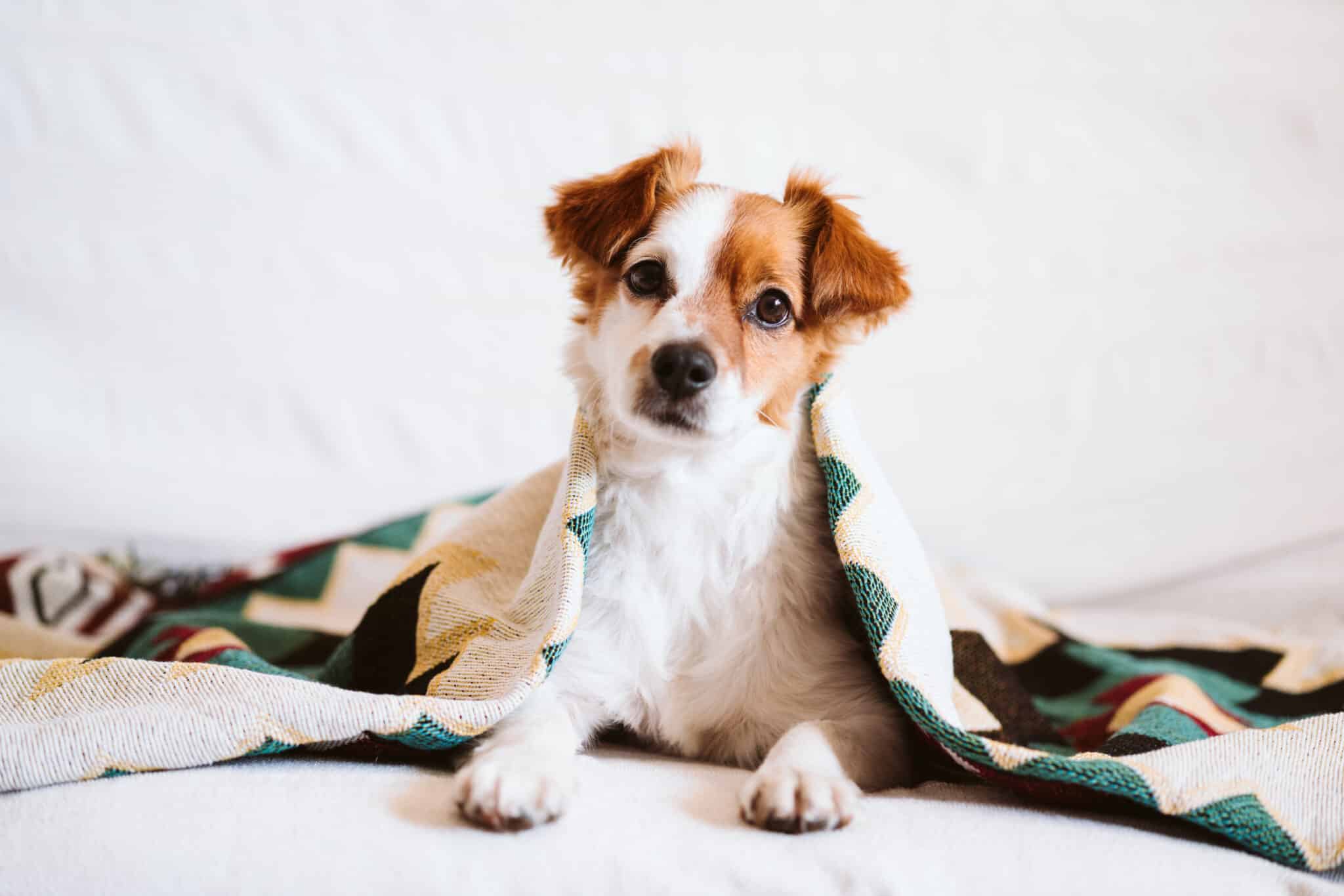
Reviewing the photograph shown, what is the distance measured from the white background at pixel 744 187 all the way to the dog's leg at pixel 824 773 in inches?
54.0

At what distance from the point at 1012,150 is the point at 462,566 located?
1859 mm

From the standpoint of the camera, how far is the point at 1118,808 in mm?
1181

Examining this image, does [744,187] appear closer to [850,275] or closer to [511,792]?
[850,275]

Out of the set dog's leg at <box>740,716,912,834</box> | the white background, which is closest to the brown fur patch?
dog's leg at <box>740,716,912,834</box>

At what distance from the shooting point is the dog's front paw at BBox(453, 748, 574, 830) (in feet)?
3.45

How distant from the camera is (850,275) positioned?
150 centimetres

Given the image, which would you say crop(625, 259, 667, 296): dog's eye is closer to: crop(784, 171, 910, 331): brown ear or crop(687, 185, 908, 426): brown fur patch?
crop(687, 185, 908, 426): brown fur patch

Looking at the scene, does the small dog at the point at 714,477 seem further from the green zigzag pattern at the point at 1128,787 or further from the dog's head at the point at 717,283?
the green zigzag pattern at the point at 1128,787

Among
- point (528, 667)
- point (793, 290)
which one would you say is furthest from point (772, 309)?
point (528, 667)

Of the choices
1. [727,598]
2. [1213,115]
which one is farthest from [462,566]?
[1213,115]

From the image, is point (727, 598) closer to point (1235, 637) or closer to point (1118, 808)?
point (1118, 808)

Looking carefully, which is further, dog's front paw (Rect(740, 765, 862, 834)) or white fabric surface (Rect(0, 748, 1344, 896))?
Result: dog's front paw (Rect(740, 765, 862, 834))

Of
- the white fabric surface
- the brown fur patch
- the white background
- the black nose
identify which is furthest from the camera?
the white background

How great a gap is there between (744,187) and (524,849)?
1.95m
